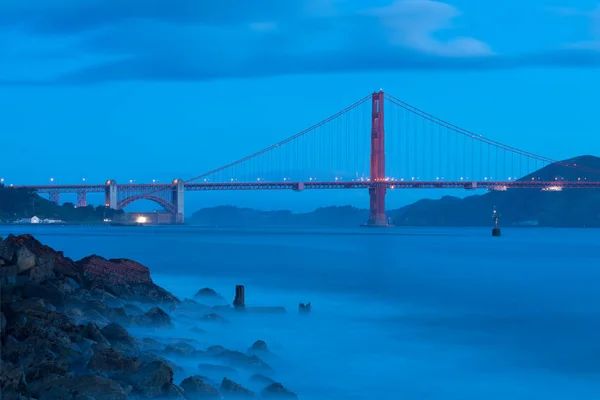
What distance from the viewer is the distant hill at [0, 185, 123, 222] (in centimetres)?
7969

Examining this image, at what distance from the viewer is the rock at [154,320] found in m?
8.80

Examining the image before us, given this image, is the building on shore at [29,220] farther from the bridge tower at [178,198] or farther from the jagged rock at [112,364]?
the jagged rock at [112,364]

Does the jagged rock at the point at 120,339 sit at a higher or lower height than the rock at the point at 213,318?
higher

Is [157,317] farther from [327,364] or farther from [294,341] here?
[327,364]

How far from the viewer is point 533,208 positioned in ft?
372

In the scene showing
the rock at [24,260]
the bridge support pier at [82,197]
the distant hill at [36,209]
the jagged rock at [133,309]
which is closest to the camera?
the rock at [24,260]

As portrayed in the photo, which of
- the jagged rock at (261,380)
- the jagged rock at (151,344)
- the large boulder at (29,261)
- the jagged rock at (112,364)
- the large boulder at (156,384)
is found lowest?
the jagged rock at (261,380)

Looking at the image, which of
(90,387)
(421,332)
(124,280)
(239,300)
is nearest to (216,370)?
(90,387)

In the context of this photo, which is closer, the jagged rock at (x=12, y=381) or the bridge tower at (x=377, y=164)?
the jagged rock at (x=12, y=381)

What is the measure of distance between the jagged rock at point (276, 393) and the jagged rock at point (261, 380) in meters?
0.30

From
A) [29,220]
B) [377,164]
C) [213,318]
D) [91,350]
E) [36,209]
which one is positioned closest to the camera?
[91,350]

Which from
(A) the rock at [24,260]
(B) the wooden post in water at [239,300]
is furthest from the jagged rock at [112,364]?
(B) the wooden post in water at [239,300]

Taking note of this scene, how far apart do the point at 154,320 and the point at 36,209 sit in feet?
269

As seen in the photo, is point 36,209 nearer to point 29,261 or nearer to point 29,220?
point 29,220
